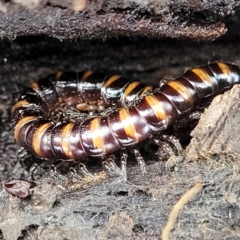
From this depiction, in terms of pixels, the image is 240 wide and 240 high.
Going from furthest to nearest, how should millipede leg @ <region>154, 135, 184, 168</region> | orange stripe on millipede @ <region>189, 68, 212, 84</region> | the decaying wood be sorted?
orange stripe on millipede @ <region>189, 68, 212, 84</region>
millipede leg @ <region>154, 135, 184, 168</region>
the decaying wood

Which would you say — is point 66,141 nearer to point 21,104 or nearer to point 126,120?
point 126,120

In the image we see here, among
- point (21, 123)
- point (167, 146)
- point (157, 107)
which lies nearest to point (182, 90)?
point (157, 107)

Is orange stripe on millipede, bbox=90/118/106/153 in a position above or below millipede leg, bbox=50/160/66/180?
above

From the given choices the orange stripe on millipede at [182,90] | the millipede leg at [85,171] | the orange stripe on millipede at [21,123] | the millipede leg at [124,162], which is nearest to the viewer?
the millipede leg at [124,162]

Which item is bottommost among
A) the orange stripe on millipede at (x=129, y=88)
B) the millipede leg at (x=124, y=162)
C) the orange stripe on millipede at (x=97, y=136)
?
the millipede leg at (x=124, y=162)

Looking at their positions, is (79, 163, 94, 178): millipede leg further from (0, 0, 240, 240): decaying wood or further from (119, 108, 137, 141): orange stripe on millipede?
(119, 108, 137, 141): orange stripe on millipede

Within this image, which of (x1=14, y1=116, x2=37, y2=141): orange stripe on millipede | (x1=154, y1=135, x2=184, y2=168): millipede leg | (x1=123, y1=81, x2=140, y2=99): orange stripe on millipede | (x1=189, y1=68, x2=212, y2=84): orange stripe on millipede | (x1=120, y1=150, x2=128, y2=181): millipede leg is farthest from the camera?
(x1=123, y1=81, x2=140, y2=99): orange stripe on millipede

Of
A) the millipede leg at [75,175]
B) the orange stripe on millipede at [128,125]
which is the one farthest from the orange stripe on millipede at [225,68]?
the millipede leg at [75,175]

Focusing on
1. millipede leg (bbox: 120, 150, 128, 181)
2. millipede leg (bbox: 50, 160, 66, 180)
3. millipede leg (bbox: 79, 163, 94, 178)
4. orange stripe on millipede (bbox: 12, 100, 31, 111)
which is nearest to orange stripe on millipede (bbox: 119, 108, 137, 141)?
millipede leg (bbox: 120, 150, 128, 181)

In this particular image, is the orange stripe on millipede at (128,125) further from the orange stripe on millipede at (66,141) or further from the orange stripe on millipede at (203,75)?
the orange stripe on millipede at (203,75)

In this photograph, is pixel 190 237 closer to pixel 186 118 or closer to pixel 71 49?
pixel 186 118
